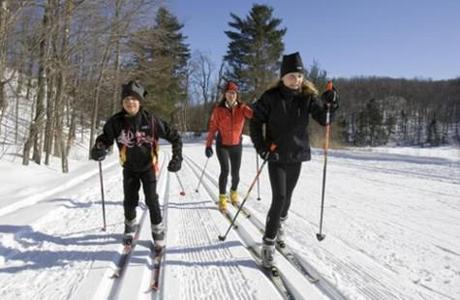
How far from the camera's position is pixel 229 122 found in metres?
7.21

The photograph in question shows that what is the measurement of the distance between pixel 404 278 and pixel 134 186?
116 inches

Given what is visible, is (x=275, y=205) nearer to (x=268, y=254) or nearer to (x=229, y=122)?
(x=268, y=254)


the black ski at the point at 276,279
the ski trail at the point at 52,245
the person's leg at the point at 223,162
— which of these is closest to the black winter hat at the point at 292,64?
the black ski at the point at 276,279

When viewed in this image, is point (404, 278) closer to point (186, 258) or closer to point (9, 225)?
point (186, 258)

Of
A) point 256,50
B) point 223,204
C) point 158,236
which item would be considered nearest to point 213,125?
point 223,204

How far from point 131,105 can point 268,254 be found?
213 cm

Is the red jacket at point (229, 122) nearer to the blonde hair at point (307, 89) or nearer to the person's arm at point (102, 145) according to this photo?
the person's arm at point (102, 145)

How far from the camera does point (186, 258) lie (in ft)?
14.8

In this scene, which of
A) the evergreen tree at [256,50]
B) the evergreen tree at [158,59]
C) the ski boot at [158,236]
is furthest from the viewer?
the evergreen tree at [256,50]

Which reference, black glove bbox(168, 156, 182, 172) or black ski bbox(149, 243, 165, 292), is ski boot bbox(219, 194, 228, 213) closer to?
black ski bbox(149, 243, 165, 292)

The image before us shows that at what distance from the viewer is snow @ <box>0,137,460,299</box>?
3.67m

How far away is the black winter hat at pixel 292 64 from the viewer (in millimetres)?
4230

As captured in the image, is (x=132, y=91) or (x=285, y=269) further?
(x=132, y=91)

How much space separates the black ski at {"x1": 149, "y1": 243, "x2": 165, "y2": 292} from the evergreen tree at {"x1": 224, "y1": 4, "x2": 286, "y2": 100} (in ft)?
127
